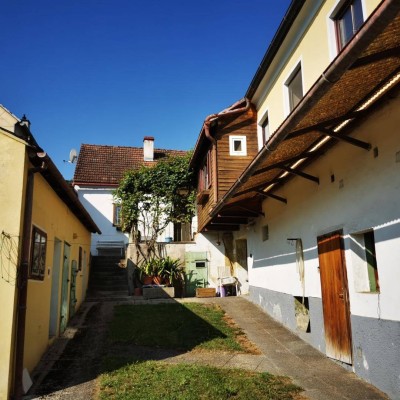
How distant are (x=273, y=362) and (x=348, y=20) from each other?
6509 millimetres

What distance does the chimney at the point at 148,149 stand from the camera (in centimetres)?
2439

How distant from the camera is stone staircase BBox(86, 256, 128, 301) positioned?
15.5 metres

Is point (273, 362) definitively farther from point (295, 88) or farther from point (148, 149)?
point (148, 149)

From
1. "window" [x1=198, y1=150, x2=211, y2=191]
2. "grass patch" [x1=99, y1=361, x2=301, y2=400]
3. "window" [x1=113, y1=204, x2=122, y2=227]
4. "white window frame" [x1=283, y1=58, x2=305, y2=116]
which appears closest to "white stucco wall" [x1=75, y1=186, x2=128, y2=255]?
"window" [x1=113, y1=204, x2=122, y2=227]

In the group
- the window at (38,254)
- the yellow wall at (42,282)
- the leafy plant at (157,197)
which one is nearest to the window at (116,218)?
the leafy plant at (157,197)

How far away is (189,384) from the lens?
19.2ft

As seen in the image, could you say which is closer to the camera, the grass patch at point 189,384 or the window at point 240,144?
the grass patch at point 189,384

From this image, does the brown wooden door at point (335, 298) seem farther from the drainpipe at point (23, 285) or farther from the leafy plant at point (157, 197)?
the leafy plant at point (157, 197)

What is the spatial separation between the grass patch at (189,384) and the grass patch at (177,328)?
5.25 ft

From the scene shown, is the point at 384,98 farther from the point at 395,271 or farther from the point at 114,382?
the point at 114,382

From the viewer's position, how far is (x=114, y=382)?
5992mm

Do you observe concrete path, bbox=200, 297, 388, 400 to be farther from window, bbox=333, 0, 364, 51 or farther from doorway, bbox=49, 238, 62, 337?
window, bbox=333, 0, 364, 51

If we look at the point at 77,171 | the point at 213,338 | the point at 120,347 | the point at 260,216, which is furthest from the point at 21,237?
the point at 77,171

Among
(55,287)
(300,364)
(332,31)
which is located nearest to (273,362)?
(300,364)
